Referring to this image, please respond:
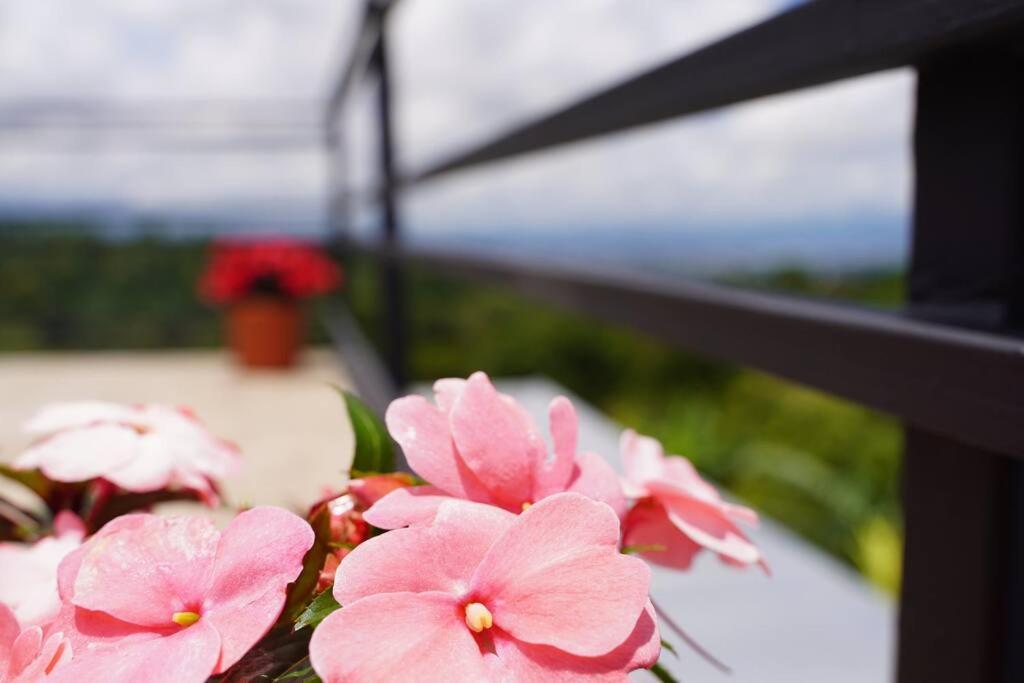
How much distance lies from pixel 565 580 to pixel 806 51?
0.29m

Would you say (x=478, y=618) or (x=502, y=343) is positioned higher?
(x=478, y=618)

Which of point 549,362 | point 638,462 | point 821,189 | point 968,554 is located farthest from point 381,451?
point 821,189

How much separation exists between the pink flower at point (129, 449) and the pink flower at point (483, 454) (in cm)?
11

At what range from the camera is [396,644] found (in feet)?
0.72

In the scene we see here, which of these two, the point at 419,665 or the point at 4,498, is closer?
the point at 419,665

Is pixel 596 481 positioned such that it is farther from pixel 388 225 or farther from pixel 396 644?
pixel 388 225

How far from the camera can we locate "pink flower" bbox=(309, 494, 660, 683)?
217mm

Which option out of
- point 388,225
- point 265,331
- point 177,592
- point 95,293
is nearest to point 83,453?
point 177,592

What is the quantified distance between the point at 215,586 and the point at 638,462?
17 cm

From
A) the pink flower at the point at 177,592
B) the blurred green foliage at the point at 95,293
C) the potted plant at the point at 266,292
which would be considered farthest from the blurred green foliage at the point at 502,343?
the pink flower at the point at 177,592

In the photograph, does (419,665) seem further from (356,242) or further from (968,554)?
(356,242)

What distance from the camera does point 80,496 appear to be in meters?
0.41

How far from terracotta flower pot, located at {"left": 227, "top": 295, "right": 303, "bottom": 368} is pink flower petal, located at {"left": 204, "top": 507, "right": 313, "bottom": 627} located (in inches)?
159

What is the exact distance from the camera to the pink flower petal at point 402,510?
262 millimetres
